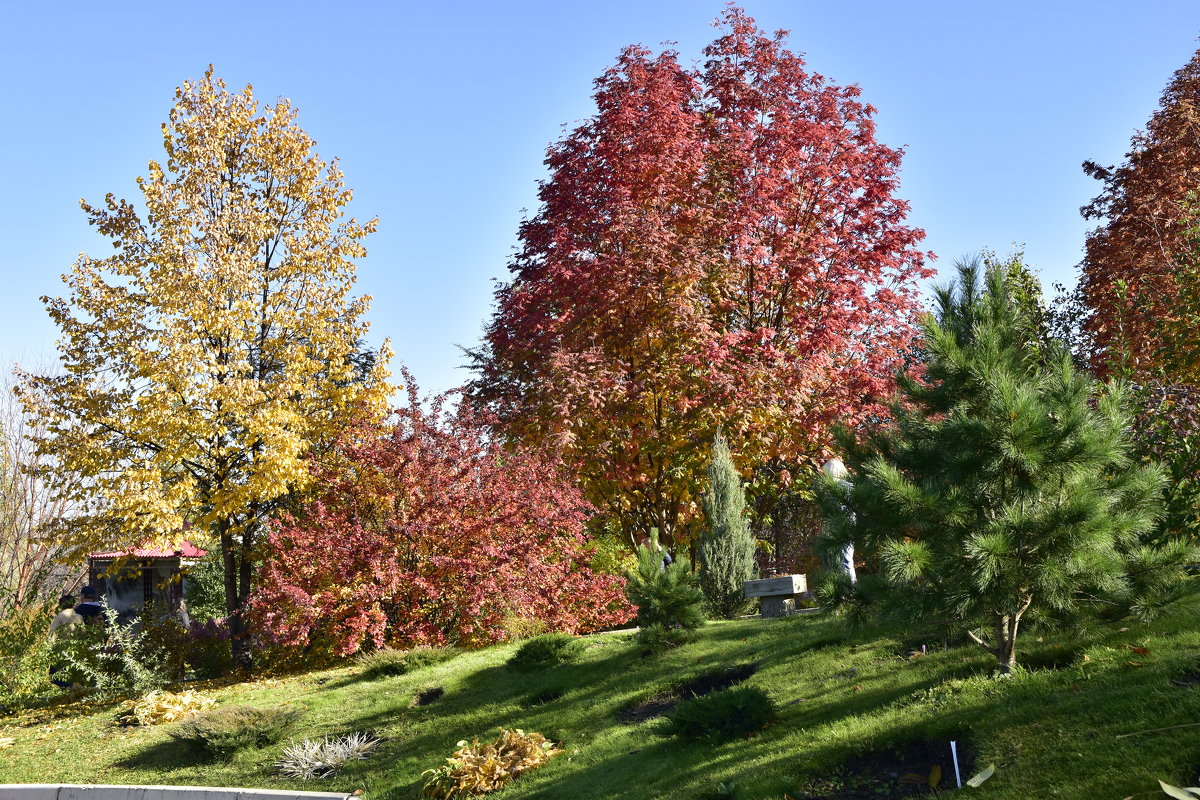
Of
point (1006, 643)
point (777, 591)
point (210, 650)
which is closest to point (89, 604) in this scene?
point (210, 650)

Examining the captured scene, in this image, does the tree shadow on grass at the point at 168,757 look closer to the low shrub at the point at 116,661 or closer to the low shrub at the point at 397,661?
the low shrub at the point at 397,661

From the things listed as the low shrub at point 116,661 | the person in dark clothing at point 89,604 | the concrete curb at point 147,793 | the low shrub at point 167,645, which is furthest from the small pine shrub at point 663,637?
the person in dark clothing at point 89,604

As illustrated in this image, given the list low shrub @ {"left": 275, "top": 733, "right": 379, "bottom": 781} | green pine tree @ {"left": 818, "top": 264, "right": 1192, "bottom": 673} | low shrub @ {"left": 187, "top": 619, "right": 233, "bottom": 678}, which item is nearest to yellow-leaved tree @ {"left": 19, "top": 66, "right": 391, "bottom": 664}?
low shrub @ {"left": 187, "top": 619, "right": 233, "bottom": 678}

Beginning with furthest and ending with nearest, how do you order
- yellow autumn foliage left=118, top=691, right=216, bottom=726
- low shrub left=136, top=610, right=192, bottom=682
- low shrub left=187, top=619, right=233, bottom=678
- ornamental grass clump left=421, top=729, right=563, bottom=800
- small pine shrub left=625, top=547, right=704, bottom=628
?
low shrub left=187, top=619, right=233, bottom=678 → low shrub left=136, top=610, right=192, bottom=682 → yellow autumn foliage left=118, top=691, right=216, bottom=726 → small pine shrub left=625, top=547, right=704, bottom=628 → ornamental grass clump left=421, top=729, right=563, bottom=800

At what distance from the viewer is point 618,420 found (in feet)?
43.0

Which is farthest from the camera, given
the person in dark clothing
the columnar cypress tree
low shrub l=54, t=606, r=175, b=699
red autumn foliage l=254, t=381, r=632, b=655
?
the person in dark clothing

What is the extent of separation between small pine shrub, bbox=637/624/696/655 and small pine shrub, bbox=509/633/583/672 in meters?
0.90

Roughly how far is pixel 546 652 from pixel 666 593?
4.88ft

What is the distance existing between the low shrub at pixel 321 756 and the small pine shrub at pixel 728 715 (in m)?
3.84

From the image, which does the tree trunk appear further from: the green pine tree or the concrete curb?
the concrete curb

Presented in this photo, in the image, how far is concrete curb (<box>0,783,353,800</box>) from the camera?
766 cm

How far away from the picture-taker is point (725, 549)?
12.0 meters

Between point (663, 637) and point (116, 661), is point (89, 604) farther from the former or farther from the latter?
point (663, 637)

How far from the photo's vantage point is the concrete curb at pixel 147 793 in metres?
7.66
